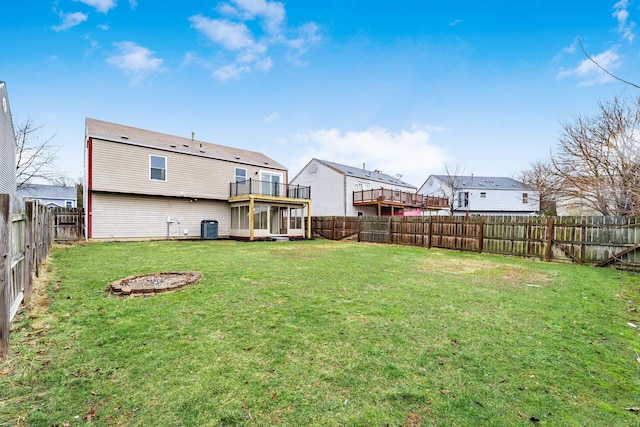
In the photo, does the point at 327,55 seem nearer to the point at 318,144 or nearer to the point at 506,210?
the point at 318,144

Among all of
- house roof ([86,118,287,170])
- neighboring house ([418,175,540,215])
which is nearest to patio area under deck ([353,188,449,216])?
neighboring house ([418,175,540,215])

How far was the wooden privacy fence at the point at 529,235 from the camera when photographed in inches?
354

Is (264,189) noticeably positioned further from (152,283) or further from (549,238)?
(549,238)

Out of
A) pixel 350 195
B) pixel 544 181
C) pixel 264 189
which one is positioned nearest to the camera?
pixel 544 181

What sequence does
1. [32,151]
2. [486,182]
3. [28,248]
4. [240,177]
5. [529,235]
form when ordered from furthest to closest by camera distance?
[486,182]
[32,151]
[240,177]
[529,235]
[28,248]

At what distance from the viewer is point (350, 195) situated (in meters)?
25.2

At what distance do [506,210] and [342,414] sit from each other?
126 ft

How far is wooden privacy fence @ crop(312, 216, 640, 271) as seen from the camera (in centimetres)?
899

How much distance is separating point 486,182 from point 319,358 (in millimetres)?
37591

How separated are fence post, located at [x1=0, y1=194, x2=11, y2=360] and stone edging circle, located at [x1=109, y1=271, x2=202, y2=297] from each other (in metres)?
2.05

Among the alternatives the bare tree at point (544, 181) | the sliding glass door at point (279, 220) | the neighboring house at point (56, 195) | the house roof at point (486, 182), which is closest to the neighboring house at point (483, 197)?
the house roof at point (486, 182)

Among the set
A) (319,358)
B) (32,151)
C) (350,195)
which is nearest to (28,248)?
(319,358)

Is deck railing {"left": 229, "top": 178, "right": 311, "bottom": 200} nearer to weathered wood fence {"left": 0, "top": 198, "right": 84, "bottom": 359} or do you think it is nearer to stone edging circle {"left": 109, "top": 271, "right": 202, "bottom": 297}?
stone edging circle {"left": 109, "top": 271, "right": 202, "bottom": 297}

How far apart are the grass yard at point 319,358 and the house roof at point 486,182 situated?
94.9ft
